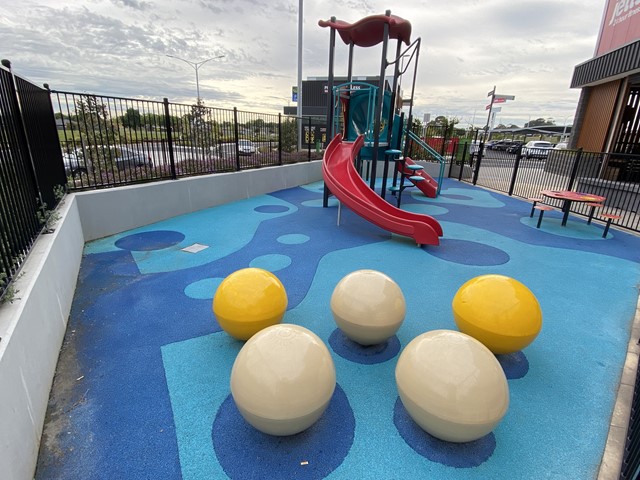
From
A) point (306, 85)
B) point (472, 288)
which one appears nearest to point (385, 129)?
point (472, 288)

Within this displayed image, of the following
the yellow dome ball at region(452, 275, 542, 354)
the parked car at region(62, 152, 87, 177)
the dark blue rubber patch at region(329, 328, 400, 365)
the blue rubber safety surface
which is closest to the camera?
the blue rubber safety surface

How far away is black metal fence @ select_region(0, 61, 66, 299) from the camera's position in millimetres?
3041

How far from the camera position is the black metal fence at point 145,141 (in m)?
6.78

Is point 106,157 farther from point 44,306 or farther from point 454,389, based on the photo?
point 454,389

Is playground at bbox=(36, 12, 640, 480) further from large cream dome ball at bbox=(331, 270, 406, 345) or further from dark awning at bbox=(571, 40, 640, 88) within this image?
dark awning at bbox=(571, 40, 640, 88)

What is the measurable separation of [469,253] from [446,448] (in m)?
4.71

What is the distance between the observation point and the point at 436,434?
2348 mm

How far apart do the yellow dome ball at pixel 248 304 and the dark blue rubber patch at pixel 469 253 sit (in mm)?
3921

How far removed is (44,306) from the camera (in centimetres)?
300

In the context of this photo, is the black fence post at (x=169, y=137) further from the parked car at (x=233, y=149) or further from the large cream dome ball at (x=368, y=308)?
the large cream dome ball at (x=368, y=308)

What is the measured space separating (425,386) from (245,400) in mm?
1231

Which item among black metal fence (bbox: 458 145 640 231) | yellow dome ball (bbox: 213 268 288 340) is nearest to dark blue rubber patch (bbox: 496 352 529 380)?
yellow dome ball (bbox: 213 268 288 340)

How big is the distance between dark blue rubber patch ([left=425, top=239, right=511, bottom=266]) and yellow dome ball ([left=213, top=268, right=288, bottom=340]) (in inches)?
154

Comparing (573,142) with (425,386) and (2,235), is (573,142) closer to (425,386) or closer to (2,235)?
(425,386)
